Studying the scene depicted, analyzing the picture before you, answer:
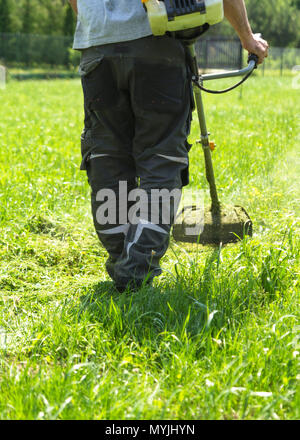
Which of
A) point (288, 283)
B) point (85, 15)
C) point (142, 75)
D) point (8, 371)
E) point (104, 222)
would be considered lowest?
point (8, 371)

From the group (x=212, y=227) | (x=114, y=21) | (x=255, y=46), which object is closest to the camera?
(x=114, y=21)

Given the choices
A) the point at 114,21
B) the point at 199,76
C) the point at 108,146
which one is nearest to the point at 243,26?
the point at 199,76

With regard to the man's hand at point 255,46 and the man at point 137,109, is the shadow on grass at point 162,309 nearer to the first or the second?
the man at point 137,109

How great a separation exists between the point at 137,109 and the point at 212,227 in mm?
1171

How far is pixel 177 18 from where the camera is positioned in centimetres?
220

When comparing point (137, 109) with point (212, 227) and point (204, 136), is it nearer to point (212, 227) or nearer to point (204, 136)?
point (204, 136)

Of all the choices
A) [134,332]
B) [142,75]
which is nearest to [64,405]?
[134,332]

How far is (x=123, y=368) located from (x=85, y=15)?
62.9 inches

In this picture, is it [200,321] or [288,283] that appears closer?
[200,321]

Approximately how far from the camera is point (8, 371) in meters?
1.90

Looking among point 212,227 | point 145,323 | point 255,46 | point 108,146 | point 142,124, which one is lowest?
point 145,323

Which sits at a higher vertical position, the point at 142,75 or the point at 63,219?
the point at 142,75

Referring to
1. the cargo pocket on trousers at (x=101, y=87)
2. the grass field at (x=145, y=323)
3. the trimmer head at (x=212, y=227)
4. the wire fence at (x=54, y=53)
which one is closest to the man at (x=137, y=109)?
the cargo pocket on trousers at (x=101, y=87)

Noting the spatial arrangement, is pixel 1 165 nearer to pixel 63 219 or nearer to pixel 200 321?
pixel 63 219
